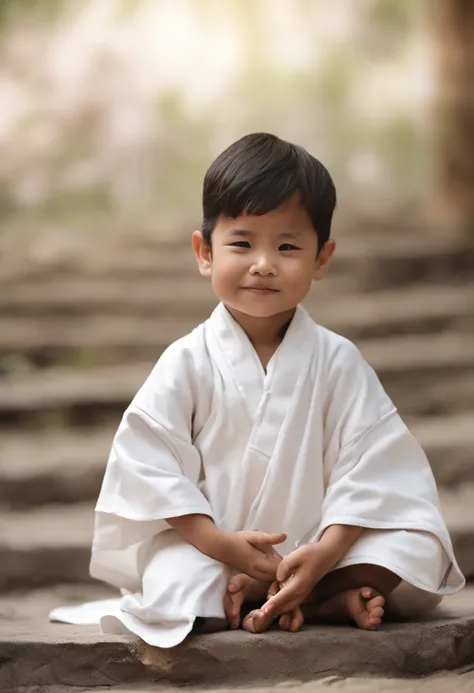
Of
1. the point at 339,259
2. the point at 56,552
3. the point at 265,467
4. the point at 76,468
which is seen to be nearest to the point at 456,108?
the point at 339,259

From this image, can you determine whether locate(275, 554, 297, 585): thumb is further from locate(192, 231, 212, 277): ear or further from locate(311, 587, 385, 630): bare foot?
locate(192, 231, 212, 277): ear

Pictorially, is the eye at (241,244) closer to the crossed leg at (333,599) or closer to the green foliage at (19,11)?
the crossed leg at (333,599)

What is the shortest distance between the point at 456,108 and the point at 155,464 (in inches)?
141

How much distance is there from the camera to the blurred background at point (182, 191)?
11.6ft

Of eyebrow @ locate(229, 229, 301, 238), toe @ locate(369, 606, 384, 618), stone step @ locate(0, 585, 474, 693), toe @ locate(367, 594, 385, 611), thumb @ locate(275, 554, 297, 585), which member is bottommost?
stone step @ locate(0, 585, 474, 693)

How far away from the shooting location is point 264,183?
1.90 meters

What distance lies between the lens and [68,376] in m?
3.89

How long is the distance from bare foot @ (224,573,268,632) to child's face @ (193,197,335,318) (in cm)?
48

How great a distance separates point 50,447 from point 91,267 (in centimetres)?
168

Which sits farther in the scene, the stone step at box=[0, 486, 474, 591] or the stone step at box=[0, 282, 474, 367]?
the stone step at box=[0, 282, 474, 367]

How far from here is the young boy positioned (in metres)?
1.86

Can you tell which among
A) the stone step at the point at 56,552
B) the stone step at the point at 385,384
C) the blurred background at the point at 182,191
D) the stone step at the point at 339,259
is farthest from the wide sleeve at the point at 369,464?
the stone step at the point at 339,259

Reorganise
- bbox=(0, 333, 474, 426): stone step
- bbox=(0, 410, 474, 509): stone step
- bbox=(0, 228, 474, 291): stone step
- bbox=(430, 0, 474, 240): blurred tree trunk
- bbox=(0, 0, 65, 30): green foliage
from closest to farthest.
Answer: bbox=(0, 410, 474, 509): stone step < bbox=(0, 333, 474, 426): stone step < bbox=(0, 228, 474, 291): stone step < bbox=(430, 0, 474, 240): blurred tree trunk < bbox=(0, 0, 65, 30): green foliage

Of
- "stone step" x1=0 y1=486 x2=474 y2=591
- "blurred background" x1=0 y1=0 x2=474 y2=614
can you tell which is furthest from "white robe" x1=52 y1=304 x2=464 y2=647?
"blurred background" x1=0 y1=0 x2=474 y2=614
